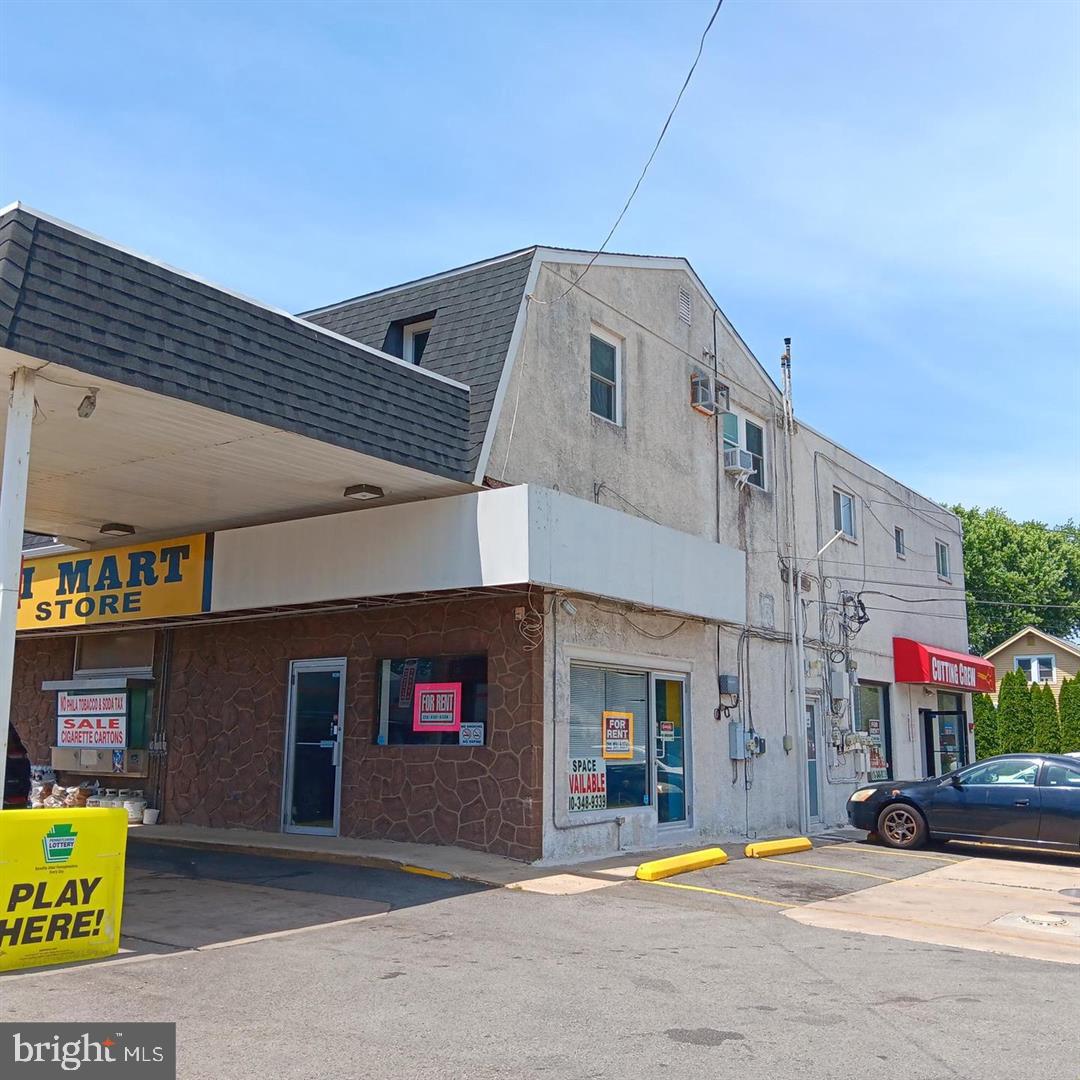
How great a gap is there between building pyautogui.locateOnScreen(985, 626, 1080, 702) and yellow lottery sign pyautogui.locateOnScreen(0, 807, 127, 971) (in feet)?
144

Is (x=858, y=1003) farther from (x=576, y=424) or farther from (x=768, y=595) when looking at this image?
(x=768, y=595)

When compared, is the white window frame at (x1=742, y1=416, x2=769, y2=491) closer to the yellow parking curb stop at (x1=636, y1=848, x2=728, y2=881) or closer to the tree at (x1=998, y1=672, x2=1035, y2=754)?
the yellow parking curb stop at (x1=636, y1=848, x2=728, y2=881)

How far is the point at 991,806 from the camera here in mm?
14758

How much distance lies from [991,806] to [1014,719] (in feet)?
89.1

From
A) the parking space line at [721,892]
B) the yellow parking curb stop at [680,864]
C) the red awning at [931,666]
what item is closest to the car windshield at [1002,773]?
the yellow parking curb stop at [680,864]

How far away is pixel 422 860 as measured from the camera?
1174 centimetres

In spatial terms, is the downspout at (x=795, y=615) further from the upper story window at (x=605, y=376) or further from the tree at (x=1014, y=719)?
the tree at (x=1014, y=719)

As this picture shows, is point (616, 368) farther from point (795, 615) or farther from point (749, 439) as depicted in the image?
point (795, 615)

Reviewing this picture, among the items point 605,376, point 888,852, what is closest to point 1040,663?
point 888,852

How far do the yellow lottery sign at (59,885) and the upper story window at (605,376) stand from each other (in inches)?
324

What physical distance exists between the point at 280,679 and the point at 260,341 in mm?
6285

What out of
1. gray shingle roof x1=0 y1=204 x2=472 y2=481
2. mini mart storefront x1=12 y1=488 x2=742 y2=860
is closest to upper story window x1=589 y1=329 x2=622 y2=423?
mini mart storefront x1=12 y1=488 x2=742 y2=860

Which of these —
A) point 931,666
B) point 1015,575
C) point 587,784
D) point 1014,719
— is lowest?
point 587,784

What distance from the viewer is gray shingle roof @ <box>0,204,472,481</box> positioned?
7.97m
